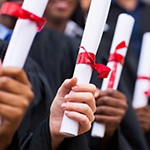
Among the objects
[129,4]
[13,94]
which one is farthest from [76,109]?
[129,4]

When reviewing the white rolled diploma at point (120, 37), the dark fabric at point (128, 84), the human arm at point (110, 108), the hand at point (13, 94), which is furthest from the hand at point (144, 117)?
the hand at point (13, 94)

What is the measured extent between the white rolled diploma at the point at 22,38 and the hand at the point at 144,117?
68 centimetres

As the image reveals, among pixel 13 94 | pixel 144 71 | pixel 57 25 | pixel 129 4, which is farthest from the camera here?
pixel 129 4

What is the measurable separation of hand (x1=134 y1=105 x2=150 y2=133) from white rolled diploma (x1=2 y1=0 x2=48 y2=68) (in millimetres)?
678

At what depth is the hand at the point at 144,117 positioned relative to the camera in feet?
4.93

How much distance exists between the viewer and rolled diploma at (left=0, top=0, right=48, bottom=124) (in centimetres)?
89

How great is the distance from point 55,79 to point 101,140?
249 millimetres

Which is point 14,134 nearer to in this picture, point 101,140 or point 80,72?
point 80,72

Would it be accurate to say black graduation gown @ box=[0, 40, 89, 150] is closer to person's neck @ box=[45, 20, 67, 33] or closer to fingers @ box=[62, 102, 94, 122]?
fingers @ box=[62, 102, 94, 122]

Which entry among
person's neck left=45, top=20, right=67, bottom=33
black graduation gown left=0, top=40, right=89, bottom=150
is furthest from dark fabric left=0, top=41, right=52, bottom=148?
person's neck left=45, top=20, right=67, bottom=33

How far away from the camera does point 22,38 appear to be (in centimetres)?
90

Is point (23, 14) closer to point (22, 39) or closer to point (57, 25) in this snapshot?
point (22, 39)

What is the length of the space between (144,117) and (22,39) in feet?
2.52

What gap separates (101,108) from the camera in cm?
129
